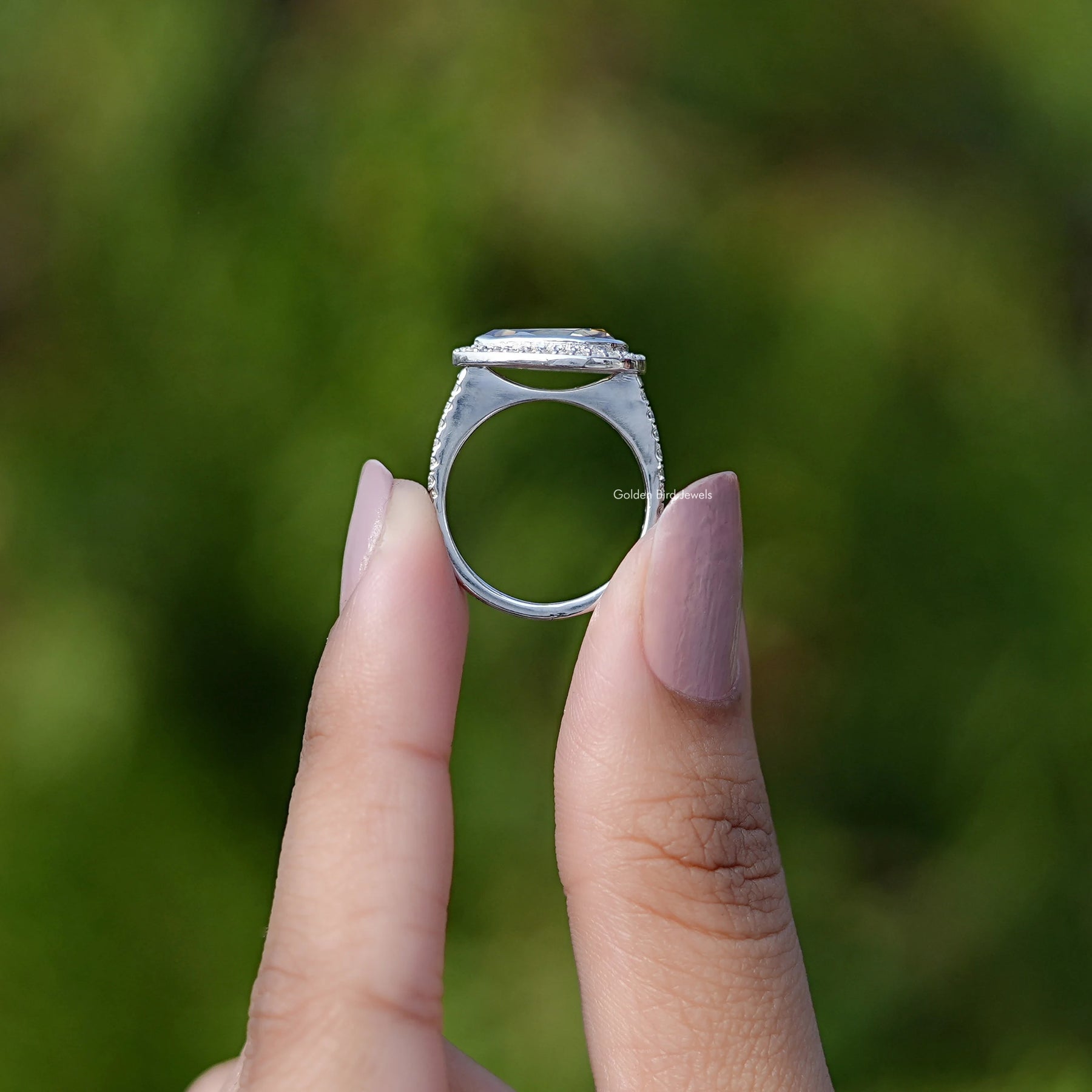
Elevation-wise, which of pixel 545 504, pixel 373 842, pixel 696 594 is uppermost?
pixel 696 594

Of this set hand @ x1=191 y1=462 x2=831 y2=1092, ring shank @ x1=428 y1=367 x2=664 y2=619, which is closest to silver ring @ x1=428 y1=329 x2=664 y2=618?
ring shank @ x1=428 y1=367 x2=664 y2=619

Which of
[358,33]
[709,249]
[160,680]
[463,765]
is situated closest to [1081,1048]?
[463,765]

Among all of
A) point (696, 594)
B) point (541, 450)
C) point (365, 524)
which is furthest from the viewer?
point (541, 450)

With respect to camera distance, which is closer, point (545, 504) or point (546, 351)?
point (546, 351)

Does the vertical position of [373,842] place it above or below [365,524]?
below

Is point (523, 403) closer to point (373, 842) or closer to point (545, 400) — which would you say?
point (545, 400)

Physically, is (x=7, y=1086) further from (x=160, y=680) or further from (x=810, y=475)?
(x=810, y=475)

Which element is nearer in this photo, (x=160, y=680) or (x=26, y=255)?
(x=160, y=680)

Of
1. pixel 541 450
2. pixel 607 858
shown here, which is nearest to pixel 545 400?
pixel 607 858

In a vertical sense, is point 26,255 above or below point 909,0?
below
